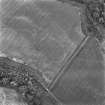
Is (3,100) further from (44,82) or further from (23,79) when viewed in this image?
(44,82)

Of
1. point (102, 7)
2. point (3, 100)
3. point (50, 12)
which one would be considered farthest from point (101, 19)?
point (3, 100)

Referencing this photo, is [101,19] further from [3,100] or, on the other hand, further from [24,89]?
[3,100]

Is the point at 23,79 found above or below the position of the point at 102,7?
below

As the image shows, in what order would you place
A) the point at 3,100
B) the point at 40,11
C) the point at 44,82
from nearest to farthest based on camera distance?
1. the point at 3,100
2. the point at 44,82
3. the point at 40,11

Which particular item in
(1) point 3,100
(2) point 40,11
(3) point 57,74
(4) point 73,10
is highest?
(4) point 73,10

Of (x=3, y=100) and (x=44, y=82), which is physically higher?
(x=44, y=82)

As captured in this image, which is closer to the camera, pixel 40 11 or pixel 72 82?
pixel 72 82

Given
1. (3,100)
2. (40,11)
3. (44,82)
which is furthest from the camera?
(40,11)

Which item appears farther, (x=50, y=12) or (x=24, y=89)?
(x=50, y=12)

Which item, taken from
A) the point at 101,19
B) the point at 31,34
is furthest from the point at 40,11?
the point at 101,19
